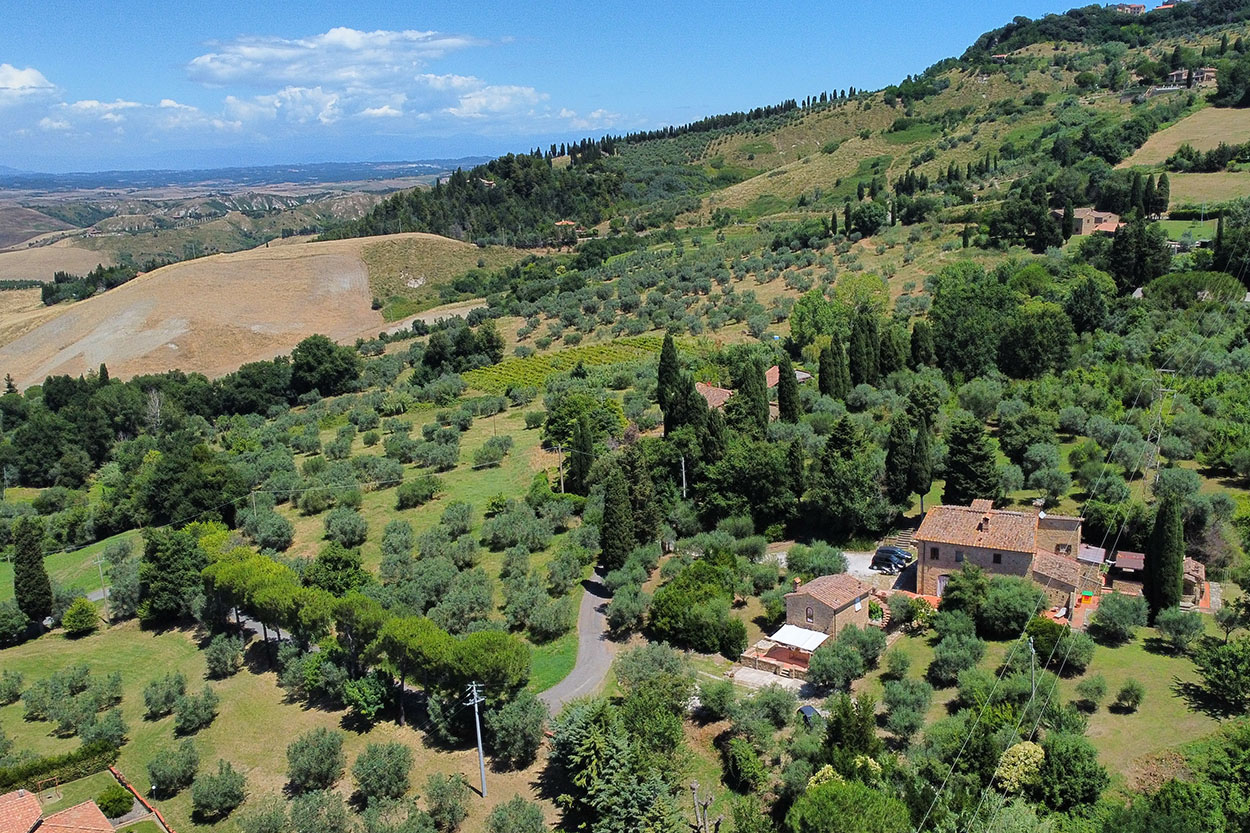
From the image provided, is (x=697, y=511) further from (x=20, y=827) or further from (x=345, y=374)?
(x=345, y=374)

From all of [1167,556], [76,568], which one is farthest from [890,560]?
[76,568]

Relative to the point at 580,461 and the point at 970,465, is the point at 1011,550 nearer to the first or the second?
the point at 970,465

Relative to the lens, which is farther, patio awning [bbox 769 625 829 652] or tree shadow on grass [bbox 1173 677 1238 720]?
patio awning [bbox 769 625 829 652]

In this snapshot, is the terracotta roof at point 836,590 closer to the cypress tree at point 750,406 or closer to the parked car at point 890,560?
the parked car at point 890,560

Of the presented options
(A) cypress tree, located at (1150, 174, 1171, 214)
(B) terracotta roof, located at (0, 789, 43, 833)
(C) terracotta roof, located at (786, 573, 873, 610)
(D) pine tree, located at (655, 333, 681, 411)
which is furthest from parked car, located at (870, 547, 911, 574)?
(A) cypress tree, located at (1150, 174, 1171, 214)

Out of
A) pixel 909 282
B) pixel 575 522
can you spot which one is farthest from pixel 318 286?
Answer: pixel 575 522

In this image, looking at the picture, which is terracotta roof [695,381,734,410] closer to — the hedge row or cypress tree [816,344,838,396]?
cypress tree [816,344,838,396]
